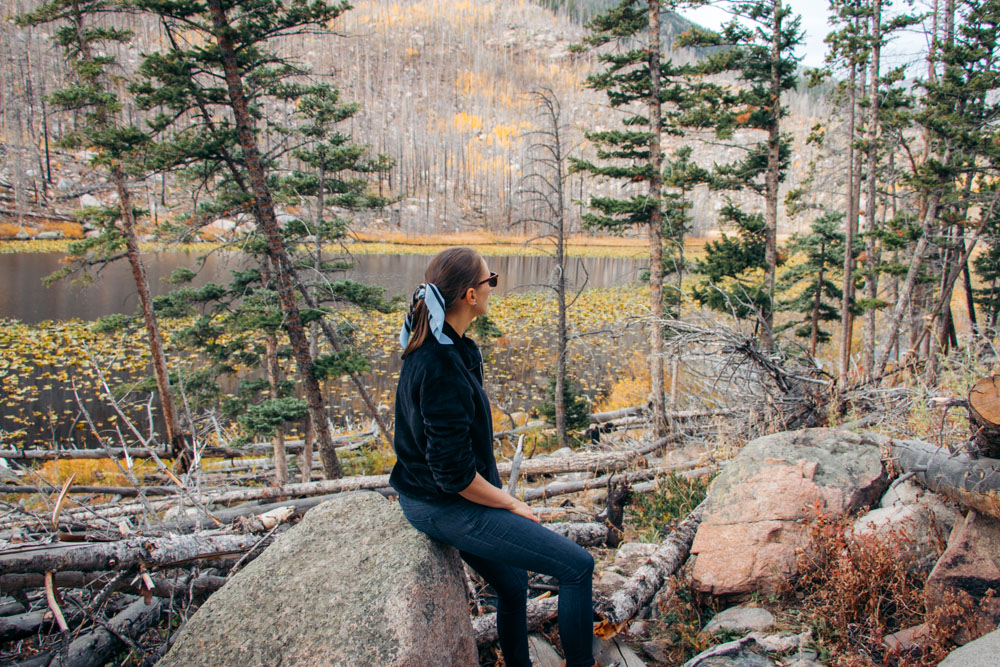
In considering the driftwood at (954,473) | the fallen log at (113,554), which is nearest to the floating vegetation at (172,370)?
the driftwood at (954,473)

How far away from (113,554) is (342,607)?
1.30 meters

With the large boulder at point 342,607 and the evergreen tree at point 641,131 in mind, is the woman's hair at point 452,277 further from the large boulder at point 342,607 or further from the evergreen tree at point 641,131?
the evergreen tree at point 641,131

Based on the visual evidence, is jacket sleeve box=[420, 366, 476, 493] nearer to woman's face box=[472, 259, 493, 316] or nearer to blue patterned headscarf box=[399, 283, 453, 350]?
blue patterned headscarf box=[399, 283, 453, 350]

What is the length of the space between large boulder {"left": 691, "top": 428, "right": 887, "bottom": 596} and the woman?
4.95 feet

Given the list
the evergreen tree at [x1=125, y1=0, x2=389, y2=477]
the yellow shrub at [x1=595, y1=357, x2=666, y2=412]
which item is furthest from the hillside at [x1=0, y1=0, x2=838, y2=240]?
the evergreen tree at [x1=125, y1=0, x2=389, y2=477]

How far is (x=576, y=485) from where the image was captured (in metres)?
6.50

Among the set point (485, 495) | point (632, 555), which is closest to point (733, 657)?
point (632, 555)

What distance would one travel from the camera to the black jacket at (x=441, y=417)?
6.95 ft

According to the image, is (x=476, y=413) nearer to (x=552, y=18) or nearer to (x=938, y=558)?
(x=938, y=558)

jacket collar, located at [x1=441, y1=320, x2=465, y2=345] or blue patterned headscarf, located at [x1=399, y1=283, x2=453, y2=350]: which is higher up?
blue patterned headscarf, located at [x1=399, y1=283, x2=453, y2=350]

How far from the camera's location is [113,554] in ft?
8.98

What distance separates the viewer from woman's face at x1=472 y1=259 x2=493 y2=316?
7.68 feet

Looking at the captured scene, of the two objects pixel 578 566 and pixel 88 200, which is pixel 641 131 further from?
pixel 88 200

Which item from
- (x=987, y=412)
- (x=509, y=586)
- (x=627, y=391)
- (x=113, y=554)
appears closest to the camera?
(x=509, y=586)
